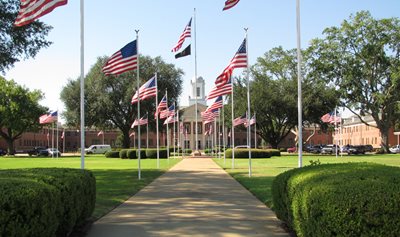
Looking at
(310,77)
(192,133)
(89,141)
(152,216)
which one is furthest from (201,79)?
(152,216)

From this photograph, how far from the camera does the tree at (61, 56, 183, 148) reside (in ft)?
208

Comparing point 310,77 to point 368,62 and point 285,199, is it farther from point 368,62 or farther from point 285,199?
point 285,199

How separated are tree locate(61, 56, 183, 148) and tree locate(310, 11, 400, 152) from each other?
20315 millimetres

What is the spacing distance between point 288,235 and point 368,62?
198 feet

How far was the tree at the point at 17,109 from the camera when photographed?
7206cm

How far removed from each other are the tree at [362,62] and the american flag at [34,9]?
56064mm

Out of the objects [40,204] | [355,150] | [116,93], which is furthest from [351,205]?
[355,150]

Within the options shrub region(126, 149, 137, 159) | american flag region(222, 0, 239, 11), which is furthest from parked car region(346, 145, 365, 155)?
american flag region(222, 0, 239, 11)

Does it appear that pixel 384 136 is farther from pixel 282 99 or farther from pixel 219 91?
pixel 219 91

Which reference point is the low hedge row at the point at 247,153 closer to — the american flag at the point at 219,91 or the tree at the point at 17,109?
the american flag at the point at 219,91

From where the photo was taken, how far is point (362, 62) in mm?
64688

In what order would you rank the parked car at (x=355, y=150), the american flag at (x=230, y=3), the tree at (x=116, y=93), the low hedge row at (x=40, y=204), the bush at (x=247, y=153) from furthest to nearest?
the parked car at (x=355, y=150) < the tree at (x=116, y=93) < the bush at (x=247, y=153) < the american flag at (x=230, y=3) < the low hedge row at (x=40, y=204)

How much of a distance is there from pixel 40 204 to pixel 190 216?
528 cm

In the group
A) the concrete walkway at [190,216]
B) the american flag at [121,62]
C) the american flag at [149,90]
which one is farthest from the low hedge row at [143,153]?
the concrete walkway at [190,216]
